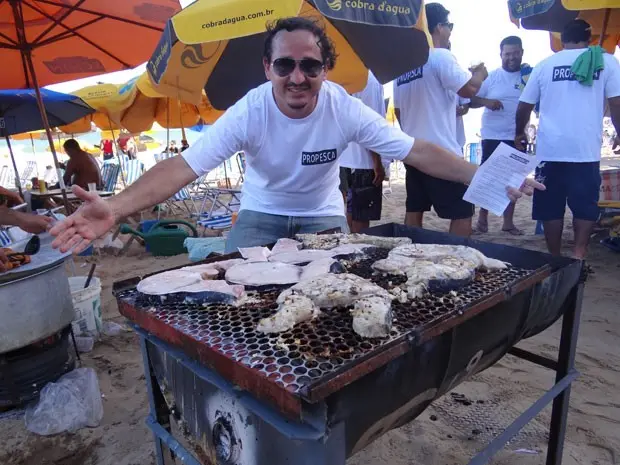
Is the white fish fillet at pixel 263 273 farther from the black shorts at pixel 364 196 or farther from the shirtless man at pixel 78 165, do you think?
the shirtless man at pixel 78 165

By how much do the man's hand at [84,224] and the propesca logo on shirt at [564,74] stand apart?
14.2 ft

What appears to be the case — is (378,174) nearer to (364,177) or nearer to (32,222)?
(364,177)

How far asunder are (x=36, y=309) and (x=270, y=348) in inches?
87.6

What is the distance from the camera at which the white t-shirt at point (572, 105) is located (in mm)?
4094

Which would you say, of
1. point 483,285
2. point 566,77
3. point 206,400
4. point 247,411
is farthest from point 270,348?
point 566,77

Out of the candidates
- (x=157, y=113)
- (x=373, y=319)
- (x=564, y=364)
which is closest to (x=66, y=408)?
(x=373, y=319)

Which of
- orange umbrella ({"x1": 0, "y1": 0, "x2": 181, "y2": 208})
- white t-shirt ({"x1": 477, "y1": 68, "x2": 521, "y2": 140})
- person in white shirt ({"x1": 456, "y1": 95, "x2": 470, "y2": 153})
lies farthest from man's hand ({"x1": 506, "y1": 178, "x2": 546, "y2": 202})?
orange umbrella ({"x1": 0, "y1": 0, "x2": 181, "y2": 208})

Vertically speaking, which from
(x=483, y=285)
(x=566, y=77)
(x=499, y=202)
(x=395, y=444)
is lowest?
(x=395, y=444)

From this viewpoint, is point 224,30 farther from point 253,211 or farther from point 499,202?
point 499,202

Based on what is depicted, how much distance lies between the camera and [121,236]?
8.23 meters

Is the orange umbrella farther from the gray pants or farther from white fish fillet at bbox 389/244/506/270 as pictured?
white fish fillet at bbox 389/244/506/270

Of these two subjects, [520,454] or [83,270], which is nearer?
[520,454]

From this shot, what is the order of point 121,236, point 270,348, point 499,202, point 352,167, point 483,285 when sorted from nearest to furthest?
point 270,348
point 483,285
point 499,202
point 352,167
point 121,236

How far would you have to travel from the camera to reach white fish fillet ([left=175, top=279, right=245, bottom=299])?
1.50 meters
